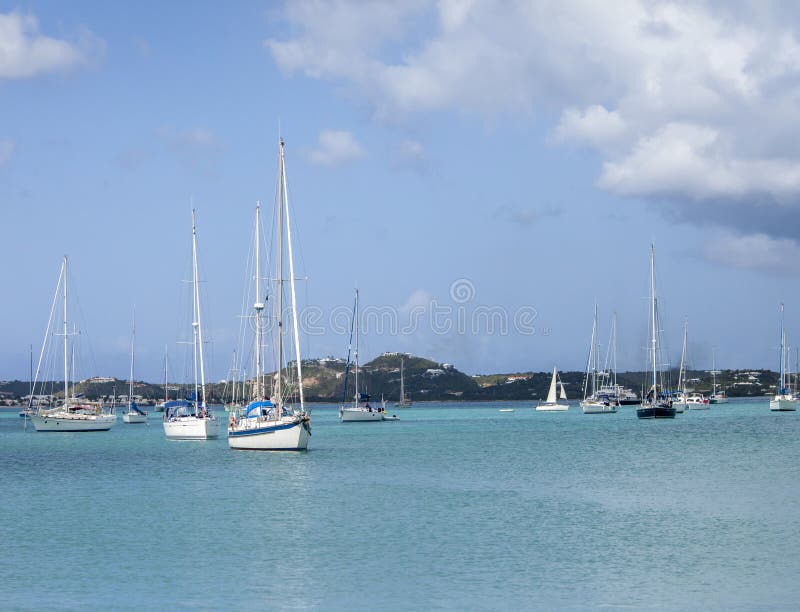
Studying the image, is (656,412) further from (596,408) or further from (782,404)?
(782,404)

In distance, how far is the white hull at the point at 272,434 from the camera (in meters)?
60.7

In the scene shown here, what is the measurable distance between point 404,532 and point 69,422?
72.8 meters

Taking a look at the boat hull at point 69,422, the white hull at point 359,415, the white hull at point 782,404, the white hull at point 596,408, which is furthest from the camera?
the white hull at point 596,408

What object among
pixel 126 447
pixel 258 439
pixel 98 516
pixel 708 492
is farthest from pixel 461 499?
pixel 126 447

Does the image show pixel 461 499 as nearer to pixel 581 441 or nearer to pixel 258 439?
pixel 258 439

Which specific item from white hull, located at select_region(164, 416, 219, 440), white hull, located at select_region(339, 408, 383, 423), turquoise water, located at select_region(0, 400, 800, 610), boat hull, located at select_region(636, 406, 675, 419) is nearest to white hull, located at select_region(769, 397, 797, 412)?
boat hull, located at select_region(636, 406, 675, 419)

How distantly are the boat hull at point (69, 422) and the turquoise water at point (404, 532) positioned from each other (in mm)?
35402

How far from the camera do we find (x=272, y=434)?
6116 cm

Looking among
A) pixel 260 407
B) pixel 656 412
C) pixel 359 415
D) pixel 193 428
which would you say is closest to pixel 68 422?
pixel 193 428

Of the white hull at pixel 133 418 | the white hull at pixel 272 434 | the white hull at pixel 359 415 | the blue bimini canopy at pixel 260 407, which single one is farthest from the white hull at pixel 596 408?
the white hull at pixel 272 434

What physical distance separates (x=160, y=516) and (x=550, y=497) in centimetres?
1583

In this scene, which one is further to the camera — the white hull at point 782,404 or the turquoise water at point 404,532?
the white hull at point 782,404

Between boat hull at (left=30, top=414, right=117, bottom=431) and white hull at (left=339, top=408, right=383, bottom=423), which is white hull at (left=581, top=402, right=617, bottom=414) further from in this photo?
boat hull at (left=30, top=414, right=117, bottom=431)

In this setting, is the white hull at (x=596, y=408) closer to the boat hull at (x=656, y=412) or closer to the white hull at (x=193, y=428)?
the boat hull at (x=656, y=412)
